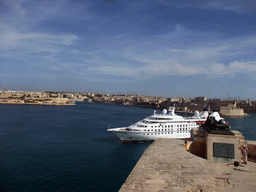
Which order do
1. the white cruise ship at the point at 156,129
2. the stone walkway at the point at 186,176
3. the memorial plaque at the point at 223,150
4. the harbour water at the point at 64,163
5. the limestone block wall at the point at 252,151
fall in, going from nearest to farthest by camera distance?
the stone walkway at the point at 186,176
the memorial plaque at the point at 223,150
the limestone block wall at the point at 252,151
the harbour water at the point at 64,163
the white cruise ship at the point at 156,129

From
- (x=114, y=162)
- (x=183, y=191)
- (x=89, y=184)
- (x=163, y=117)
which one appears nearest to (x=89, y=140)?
(x=114, y=162)

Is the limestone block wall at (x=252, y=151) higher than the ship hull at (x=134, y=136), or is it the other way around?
the limestone block wall at (x=252, y=151)

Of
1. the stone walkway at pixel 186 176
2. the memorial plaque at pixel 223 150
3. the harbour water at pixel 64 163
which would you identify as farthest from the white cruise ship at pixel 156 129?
the stone walkway at pixel 186 176

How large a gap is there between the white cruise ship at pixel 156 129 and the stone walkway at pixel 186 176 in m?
22.0

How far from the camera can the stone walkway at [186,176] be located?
493 centimetres

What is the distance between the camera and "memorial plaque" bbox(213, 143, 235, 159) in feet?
24.7

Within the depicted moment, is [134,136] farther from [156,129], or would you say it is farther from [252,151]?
[252,151]

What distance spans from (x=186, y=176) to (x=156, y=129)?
26185 millimetres

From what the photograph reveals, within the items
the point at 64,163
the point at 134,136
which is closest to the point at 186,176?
the point at 64,163

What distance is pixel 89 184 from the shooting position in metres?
14.8

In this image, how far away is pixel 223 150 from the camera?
7.62 metres

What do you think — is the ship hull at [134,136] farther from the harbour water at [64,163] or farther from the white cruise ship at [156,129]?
the harbour water at [64,163]

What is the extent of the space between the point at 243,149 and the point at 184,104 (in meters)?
119

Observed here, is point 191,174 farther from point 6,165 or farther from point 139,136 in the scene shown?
point 139,136
